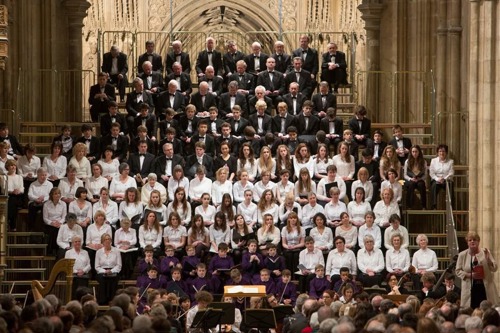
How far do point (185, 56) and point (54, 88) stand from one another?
3.41 metres

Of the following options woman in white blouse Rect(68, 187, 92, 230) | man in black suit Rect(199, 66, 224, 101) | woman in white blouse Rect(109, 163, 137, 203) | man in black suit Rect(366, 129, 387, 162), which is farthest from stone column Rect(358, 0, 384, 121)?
woman in white blouse Rect(68, 187, 92, 230)

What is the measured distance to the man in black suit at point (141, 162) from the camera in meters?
27.2

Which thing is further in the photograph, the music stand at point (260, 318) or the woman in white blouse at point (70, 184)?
the woman in white blouse at point (70, 184)

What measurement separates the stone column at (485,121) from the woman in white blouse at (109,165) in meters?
5.93

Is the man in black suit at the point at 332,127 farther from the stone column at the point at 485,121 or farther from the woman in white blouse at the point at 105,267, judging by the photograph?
the woman in white blouse at the point at 105,267

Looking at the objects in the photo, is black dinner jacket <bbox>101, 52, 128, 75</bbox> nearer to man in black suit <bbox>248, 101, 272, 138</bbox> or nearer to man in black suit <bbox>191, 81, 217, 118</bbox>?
man in black suit <bbox>191, 81, 217, 118</bbox>

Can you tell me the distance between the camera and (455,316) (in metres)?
18.0

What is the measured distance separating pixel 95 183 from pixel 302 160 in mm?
3417

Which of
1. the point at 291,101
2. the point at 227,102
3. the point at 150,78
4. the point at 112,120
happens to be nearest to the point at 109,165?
the point at 112,120

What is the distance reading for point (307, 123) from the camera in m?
28.2

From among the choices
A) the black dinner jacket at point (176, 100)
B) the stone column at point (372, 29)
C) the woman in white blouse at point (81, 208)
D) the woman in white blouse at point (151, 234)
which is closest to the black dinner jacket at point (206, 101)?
the black dinner jacket at point (176, 100)

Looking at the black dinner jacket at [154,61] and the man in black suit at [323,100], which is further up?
the black dinner jacket at [154,61]

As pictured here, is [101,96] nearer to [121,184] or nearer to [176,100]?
[176,100]

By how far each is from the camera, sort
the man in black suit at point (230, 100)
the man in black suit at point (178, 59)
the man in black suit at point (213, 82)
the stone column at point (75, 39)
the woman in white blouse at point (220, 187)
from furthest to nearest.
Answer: the stone column at point (75, 39) < the man in black suit at point (178, 59) < the man in black suit at point (213, 82) < the man in black suit at point (230, 100) < the woman in white blouse at point (220, 187)
